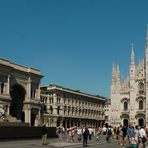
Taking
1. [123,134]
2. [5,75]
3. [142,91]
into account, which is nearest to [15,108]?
[5,75]

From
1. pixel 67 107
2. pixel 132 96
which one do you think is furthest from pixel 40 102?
pixel 132 96

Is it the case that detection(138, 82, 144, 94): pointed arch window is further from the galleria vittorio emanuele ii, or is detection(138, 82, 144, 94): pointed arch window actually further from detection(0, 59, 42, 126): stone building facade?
detection(0, 59, 42, 126): stone building facade

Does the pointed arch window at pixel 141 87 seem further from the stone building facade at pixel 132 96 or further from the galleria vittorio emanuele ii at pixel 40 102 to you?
the galleria vittorio emanuele ii at pixel 40 102

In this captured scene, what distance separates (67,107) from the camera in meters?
97.4

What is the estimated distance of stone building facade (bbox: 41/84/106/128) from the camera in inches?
3670

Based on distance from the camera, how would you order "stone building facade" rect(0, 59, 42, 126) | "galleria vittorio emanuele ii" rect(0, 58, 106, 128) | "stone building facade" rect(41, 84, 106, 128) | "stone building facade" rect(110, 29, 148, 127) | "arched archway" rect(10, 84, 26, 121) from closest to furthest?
"galleria vittorio emanuele ii" rect(0, 58, 106, 128) < "stone building facade" rect(0, 59, 42, 126) < "arched archway" rect(10, 84, 26, 121) < "stone building facade" rect(110, 29, 148, 127) < "stone building facade" rect(41, 84, 106, 128)

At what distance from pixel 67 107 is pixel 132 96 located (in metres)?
17.2

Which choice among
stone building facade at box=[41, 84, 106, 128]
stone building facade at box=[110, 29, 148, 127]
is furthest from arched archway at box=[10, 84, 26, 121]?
stone building facade at box=[110, 29, 148, 127]

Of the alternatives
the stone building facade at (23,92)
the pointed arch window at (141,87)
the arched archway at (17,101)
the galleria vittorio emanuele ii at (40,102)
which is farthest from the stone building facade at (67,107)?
the pointed arch window at (141,87)

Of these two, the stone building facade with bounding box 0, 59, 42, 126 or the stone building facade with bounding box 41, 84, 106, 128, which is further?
the stone building facade with bounding box 41, 84, 106, 128

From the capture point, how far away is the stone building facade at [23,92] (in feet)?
230

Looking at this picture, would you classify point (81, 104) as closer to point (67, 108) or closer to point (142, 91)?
point (67, 108)

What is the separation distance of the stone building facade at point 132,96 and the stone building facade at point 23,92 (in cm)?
2412

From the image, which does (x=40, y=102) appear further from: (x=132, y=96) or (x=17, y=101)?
(x=132, y=96)
